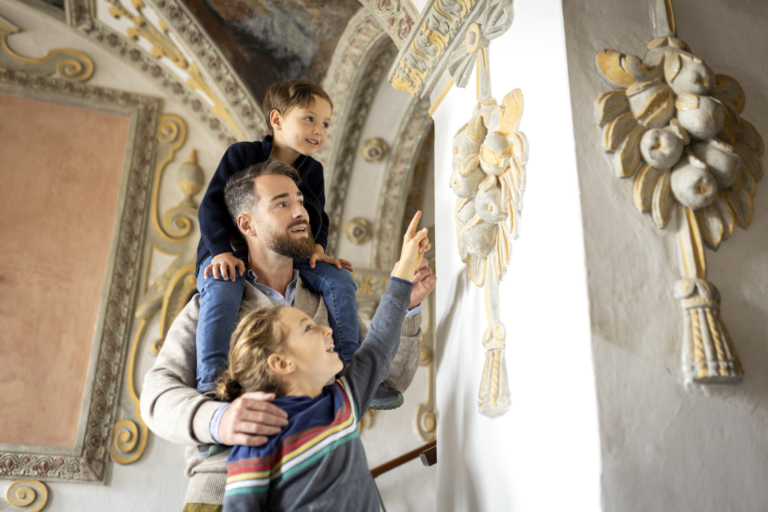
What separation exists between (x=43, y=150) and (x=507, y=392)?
13.6ft

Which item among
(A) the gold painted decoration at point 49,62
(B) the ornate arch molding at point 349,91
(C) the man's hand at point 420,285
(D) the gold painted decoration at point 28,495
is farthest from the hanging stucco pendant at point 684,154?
(A) the gold painted decoration at point 49,62

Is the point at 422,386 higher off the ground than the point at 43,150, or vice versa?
the point at 43,150

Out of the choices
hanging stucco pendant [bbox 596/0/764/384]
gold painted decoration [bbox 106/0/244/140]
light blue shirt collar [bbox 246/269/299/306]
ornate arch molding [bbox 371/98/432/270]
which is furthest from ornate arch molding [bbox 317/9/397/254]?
hanging stucco pendant [bbox 596/0/764/384]

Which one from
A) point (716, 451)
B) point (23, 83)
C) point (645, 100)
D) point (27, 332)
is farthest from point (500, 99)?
point (23, 83)

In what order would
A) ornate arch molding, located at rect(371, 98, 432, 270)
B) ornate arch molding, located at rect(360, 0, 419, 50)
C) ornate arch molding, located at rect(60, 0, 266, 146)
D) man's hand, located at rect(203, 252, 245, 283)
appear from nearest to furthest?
man's hand, located at rect(203, 252, 245, 283)
ornate arch molding, located at rect(360, 0, 419, 50)
ornate arch molding, located at rect(60, 0, 266, 146)
ornate arch molding, located at rect(371, 98, 432, 270)

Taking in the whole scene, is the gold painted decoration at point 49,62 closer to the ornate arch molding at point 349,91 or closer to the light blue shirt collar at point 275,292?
the ornate arch molding at point 349,91

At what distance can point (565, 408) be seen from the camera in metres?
1.44

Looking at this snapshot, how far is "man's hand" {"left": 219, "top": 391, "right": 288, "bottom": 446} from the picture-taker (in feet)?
4.79

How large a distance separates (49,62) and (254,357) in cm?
416

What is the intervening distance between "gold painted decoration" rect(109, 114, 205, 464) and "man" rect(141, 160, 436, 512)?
2.62 m

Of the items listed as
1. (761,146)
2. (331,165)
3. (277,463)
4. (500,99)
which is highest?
(331,165)

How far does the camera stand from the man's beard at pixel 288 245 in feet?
6.70

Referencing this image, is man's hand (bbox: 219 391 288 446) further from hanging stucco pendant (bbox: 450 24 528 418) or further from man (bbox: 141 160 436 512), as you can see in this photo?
hanging stucco pendant (bbox: 450 24 528 418)

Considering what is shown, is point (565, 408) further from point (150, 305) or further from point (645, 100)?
point (150, 305)
